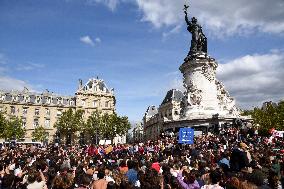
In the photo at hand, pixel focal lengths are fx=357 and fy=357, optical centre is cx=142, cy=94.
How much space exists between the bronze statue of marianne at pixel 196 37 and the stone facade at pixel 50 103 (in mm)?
55182

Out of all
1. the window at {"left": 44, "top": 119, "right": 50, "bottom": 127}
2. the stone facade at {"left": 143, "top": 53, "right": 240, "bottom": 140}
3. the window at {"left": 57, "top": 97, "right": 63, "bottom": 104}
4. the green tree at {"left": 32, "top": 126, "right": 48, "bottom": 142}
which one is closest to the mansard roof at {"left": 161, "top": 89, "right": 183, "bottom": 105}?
the window at {"left": 57, "top": 97, "right": 63, "bottom": 104}

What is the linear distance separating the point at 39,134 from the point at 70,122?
768cm

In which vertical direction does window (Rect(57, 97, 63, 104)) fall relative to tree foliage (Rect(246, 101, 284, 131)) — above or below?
above

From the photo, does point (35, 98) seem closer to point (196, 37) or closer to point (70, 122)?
point (70, 122)

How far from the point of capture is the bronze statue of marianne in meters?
42.2

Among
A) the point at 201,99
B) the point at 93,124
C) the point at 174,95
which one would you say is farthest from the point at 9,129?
the point at 174,95

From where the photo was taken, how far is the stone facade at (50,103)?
8925 cm

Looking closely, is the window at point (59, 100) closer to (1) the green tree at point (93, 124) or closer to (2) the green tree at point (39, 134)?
(2) the green tree at point (39, 134)

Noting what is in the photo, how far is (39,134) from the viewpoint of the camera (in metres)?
84.5

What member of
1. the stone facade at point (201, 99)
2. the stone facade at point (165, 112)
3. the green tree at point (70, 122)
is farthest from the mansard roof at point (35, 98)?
the stone facade at point (201, 99)

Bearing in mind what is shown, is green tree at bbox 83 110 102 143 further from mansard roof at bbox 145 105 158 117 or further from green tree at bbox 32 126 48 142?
mansard roof at bbox 145 105 158 117

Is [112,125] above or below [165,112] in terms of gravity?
below

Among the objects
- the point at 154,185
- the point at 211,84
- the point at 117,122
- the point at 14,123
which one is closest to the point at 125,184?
the point at 154,185

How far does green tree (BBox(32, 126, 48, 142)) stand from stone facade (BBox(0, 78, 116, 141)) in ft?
10.7
